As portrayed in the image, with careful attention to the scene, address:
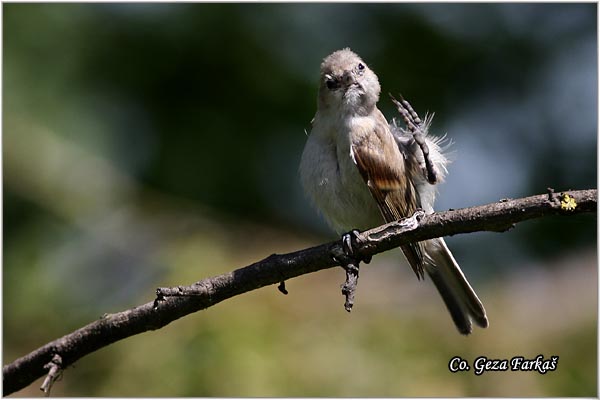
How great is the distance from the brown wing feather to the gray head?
9.1 inches

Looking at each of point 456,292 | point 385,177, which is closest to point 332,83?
point 385,177

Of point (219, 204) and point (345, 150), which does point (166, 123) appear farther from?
point (345, 150)

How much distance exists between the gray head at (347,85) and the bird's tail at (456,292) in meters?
1.11

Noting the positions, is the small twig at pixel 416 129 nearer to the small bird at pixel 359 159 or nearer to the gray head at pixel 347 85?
the small bird at pixel 359 159

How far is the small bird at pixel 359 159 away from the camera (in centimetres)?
452

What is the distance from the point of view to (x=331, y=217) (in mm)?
4816

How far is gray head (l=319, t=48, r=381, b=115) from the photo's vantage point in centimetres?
472

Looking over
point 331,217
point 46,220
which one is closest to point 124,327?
point 331,217

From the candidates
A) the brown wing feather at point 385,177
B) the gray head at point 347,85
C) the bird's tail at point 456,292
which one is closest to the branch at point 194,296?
the brown wing feather at point 385,177

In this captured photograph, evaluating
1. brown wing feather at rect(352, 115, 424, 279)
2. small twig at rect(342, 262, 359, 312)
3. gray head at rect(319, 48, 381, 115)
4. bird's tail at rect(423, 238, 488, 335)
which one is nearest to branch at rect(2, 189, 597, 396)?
small twig at rect(342, 262, 359, 312)

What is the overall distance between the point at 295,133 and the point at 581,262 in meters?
3.24

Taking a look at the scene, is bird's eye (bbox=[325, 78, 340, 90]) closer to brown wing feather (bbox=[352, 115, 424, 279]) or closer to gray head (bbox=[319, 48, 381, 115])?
gray head (bbox=[319, 48, 381, 115])

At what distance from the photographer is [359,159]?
4.55 m

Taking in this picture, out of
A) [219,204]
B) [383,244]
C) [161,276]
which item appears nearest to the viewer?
[383,244]
